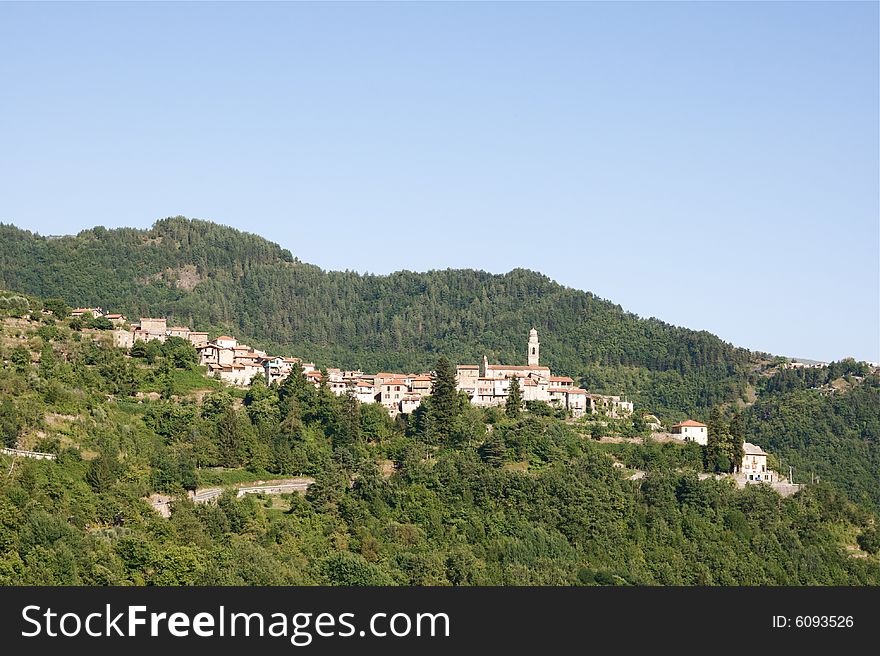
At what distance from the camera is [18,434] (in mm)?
72438

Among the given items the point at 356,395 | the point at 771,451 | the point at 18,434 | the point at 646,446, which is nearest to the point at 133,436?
the point at 18,434

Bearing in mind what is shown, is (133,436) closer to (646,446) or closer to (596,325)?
(646,446)

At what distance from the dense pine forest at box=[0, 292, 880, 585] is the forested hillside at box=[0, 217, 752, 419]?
214 ft

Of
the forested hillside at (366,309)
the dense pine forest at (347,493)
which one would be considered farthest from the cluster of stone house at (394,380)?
the forested hillside at (366,309)

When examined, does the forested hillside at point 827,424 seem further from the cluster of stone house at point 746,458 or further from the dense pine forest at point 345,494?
the dense pine forest at point 345,494

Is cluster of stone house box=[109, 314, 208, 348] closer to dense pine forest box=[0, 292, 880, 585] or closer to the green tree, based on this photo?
dense pine forest box=[0, 292, 880, 585]

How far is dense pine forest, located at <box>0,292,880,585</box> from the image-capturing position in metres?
65.8

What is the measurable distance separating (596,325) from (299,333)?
3615 centimetres

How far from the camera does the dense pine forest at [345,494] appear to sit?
6575cm

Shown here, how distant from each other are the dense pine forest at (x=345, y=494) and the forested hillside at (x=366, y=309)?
65.1 metres

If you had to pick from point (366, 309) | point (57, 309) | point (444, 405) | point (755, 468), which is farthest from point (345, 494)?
point (366, 309)

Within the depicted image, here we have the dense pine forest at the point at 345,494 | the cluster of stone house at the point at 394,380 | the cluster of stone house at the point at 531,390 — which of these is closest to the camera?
the dense pine forest at the point at 345,494

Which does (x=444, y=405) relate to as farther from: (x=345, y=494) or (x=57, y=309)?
(x=57, y=309)

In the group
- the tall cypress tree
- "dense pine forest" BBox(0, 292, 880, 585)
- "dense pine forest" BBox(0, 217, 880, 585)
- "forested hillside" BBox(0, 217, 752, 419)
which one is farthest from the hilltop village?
"forested hillside" BBox(0, 217, 752, 419)
